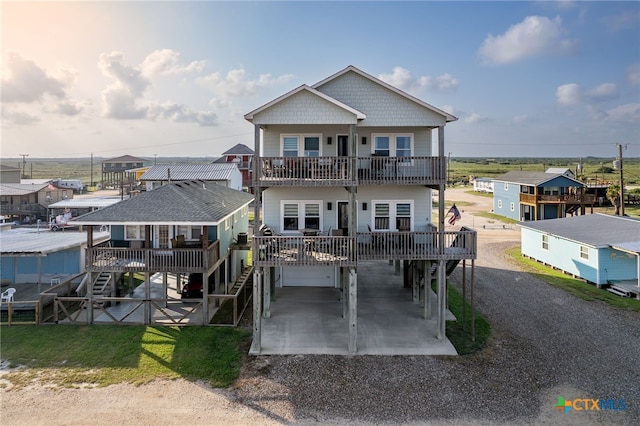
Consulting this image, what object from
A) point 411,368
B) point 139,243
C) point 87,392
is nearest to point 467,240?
point 411,368

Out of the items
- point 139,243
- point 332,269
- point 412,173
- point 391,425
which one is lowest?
point 391,425

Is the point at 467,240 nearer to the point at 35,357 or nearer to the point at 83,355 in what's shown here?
the point at 83,355

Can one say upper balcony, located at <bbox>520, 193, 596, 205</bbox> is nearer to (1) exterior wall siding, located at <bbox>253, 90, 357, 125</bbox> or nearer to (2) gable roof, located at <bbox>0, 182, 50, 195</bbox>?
(1) exterior wall siding, located at <bbox>253, 90, 357, 125</bbox>

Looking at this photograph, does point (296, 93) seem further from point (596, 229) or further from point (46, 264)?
point (596, 229)

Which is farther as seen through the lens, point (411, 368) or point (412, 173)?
point (412, 173)

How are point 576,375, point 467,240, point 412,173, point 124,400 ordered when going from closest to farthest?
point 124,400
point 576,375
point 467,240
point 412,173

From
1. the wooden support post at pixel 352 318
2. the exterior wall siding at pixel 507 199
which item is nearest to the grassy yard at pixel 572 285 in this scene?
the wooden support post at pixel 352 318

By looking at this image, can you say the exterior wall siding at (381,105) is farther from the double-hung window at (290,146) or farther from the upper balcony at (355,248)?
the upper balcony at (355,248)
